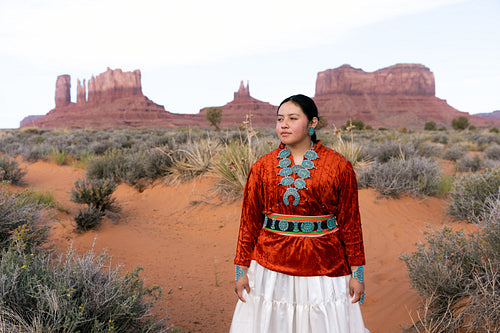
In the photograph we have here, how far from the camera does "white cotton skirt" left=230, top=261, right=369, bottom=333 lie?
1.82m

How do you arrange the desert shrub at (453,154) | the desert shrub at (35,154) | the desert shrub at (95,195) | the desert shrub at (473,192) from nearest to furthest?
1. the desert shrub at (473,192)
2. the desert shrub at (95,195)
3. the desert shrub at (35,154)
4. the desert shrub at (453,154)

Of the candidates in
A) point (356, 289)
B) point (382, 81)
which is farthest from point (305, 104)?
point (382, 81)

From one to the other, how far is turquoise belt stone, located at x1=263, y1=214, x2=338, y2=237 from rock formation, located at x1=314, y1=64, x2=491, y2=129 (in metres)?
93.1

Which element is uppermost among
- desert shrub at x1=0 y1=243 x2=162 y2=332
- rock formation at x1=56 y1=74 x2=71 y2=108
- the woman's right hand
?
rock formation at x1=56 y1=74 x2=71 y2=108

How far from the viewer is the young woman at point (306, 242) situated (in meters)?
1.86

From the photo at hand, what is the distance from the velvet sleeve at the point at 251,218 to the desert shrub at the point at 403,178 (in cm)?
553

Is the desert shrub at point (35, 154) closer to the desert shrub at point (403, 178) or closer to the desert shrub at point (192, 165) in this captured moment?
the desert shrub at point (192, 165)

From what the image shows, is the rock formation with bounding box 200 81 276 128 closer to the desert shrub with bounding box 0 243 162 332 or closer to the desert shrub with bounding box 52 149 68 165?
the desert shrub with bounding box 52 149 68 165

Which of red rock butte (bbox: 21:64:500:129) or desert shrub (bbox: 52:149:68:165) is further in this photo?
red rock butte (bbox: 21:64:500:129)

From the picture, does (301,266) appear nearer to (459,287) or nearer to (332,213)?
(332,213)

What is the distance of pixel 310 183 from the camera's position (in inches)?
73.4

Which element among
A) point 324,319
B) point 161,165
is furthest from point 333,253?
point 161,165

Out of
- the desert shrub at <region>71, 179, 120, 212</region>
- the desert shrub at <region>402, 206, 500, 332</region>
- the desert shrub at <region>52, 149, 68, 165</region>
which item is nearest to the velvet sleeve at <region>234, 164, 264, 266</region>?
the desert shrub at <region>402, 206, 500, 332</region>

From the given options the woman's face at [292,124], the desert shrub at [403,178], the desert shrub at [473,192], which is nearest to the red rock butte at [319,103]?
the desert shrub at [403,178]
